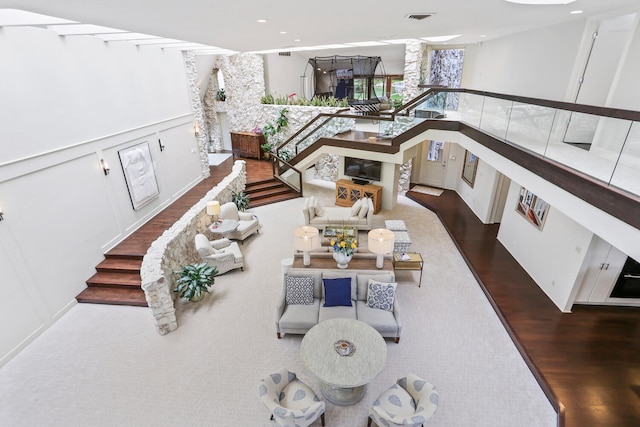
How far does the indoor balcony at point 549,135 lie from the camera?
3.96 m

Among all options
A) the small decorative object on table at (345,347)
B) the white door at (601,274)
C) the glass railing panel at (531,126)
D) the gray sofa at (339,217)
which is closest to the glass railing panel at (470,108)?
the glass railing panel at (531,126)

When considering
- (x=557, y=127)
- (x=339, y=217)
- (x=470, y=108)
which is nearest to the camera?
(x=557, y=127)

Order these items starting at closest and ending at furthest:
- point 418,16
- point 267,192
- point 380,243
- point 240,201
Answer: point 418,16 → point 380,243 → point 240,201 → point 267,192

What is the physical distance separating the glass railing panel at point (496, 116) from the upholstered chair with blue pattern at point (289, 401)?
6626 millimetres

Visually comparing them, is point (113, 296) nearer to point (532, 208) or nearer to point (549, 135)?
point (549, 135)

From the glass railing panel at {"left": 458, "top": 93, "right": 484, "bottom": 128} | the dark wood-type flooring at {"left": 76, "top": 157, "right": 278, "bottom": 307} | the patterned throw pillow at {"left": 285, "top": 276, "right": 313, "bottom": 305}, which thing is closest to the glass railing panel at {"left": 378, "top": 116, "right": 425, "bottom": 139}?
the glass railing panel at {"left": 458, "top": 93, "right": 484, "bottom": 128}

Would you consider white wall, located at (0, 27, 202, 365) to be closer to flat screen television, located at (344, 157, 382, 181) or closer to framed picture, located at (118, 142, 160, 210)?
framed picture, located at (118, 142, 160, 210)

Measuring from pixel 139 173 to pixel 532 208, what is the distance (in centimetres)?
1045

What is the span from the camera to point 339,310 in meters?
5.90

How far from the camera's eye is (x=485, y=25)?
6371 mm

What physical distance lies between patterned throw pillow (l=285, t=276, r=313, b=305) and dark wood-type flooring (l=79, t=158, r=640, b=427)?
13.0ft

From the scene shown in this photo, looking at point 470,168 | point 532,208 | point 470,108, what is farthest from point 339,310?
point 470,168

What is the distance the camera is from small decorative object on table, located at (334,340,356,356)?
15.4ft

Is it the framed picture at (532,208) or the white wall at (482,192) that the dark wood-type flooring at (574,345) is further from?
the white wall at (482,192)
